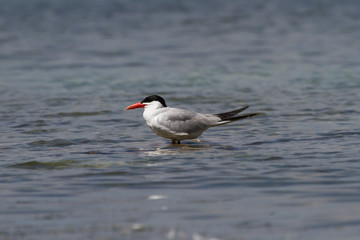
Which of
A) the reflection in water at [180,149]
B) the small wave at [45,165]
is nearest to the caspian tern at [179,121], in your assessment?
the reflection in water at [180,149]

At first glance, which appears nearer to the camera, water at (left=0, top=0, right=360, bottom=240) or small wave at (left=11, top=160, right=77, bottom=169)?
water at (left=0, top=0, right=360, bottom=240)

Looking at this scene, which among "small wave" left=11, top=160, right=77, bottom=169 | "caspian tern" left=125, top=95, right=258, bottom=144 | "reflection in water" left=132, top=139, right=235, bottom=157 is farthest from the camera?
"caspian tern" left=125, top=95, right=258, bottom=144

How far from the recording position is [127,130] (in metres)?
10.5

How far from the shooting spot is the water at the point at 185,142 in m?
5.55

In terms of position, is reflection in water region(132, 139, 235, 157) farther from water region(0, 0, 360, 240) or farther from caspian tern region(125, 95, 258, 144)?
caspian tern region(125, 95, 258, 144)

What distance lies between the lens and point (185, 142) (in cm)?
991

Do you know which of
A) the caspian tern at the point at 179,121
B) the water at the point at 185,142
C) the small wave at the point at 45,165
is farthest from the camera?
the caspian tern at the point at 179,121

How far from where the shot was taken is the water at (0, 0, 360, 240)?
555 centimetres

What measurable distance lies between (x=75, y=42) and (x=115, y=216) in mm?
17392

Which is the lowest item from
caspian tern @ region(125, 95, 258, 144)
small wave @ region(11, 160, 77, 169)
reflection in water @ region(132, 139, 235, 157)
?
reflection in water @ region(132, 139, 235, 157)

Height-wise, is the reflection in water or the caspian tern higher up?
the caspian tern

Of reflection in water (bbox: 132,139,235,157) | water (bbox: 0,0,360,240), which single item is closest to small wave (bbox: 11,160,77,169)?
water (bbox: 0,0,360,240)

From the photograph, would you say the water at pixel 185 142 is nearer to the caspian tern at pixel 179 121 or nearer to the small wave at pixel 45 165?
the small wave at pixel 45 165

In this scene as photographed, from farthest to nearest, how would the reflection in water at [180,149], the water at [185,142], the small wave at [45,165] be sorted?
the reflection in water at [180,149] < the small wave at [45,165] < the water at [185,142]
